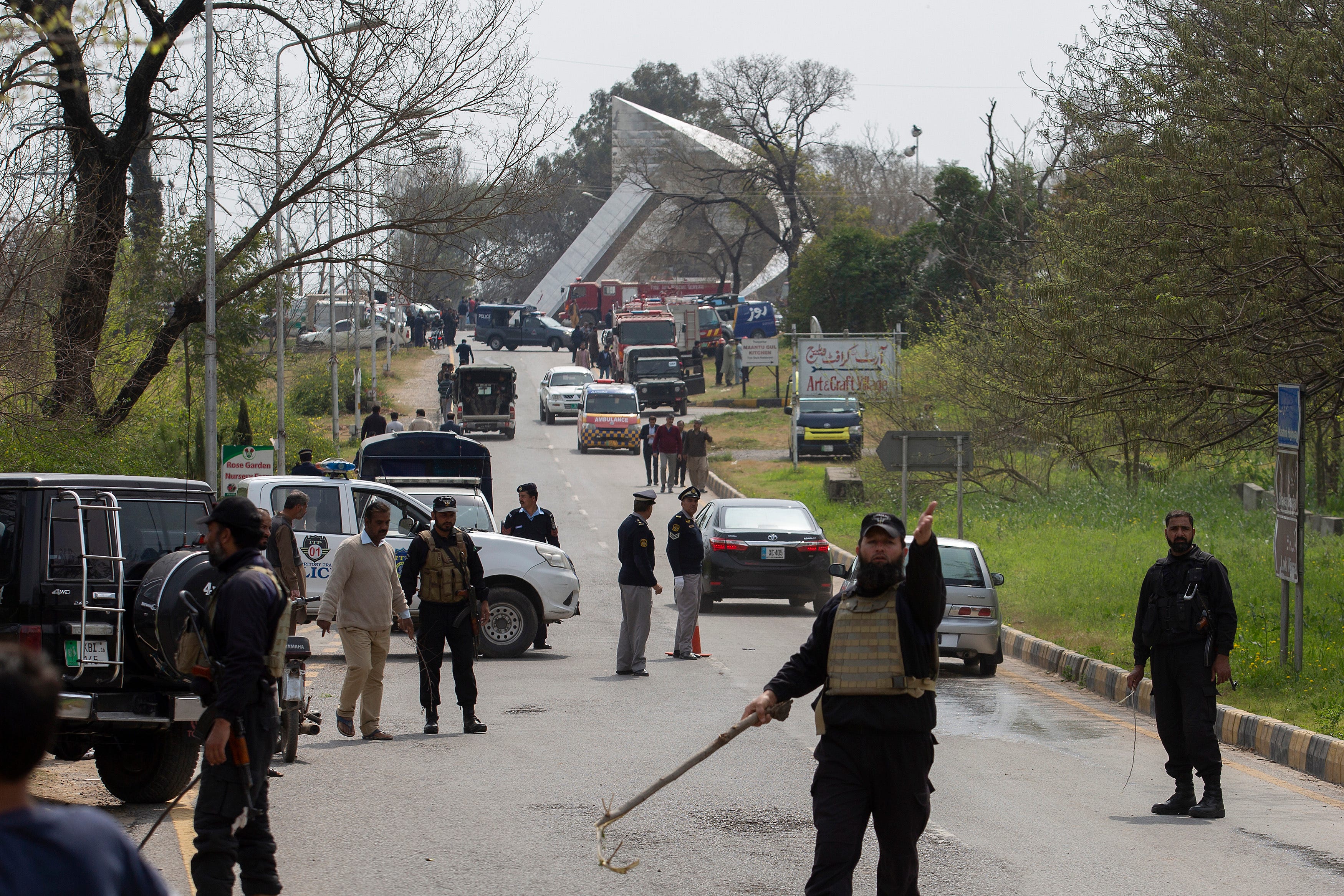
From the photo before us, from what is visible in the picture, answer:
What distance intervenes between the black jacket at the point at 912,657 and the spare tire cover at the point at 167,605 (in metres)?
3.09

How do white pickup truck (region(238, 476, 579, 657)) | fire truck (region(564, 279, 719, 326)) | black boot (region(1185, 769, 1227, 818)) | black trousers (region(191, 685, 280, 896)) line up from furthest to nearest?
fire truck (region(564, 279, 719, 326))
white pickup truck (region(238, 476, 579, 657))
black boot (region(1185, 769, 1227, 818))
black trousers (region(191, 685, 280, 896))

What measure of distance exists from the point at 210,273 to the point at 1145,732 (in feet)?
55.8

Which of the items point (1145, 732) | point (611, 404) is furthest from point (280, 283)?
point (1145, 732)

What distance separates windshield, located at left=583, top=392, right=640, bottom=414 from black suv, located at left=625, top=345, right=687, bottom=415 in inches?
279

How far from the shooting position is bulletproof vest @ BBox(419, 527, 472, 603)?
36.5ft

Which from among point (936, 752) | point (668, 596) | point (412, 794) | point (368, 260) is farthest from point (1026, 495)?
point (412, 794)

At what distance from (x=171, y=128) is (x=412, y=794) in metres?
19.5

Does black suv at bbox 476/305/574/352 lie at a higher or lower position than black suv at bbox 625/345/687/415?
higher

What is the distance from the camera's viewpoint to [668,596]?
23.2 m

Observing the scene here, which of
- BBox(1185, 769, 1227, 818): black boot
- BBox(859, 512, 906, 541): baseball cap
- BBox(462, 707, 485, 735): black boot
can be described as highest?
BBox(859, 512, 906, 541): baseball cap

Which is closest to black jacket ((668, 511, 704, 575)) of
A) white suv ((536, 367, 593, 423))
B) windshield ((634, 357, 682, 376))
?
white suv ((536, 367, 593, 423))

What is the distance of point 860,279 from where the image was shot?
206 feet

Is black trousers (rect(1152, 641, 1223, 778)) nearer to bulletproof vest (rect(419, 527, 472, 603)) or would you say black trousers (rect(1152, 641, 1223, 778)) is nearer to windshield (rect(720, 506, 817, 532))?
bulletproof vest (rect(419, 527, 472, 603))

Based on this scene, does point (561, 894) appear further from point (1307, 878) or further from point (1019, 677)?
point (1019, 677)
